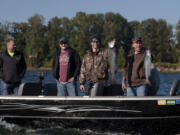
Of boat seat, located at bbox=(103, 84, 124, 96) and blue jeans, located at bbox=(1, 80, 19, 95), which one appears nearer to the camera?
boat seat, located at bbox=(103, 84, 124, 96)

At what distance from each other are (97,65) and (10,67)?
1684 millimetres

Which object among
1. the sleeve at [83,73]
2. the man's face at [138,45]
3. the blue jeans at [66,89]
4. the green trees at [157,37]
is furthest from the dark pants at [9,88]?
the green trees at [157,37]

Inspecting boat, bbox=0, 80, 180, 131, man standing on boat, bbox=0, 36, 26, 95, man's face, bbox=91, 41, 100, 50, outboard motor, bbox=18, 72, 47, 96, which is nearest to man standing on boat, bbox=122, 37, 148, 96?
boat, bbox=0, 80, 180, 131

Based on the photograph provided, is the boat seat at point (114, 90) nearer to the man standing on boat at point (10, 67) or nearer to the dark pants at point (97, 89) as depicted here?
the dark pants at point (97, 89)

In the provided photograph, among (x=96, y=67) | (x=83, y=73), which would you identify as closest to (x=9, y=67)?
(x=83, y=73)

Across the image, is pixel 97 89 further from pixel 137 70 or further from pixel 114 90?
pixel 137 70

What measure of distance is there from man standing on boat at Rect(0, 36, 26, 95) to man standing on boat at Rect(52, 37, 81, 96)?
28.7 inches

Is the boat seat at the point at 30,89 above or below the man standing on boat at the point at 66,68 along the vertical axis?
below

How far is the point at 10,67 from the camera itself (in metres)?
6.58

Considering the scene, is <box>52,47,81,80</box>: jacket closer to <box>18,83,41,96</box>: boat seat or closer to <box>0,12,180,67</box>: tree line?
<box>18,83,41,96</box>: boat seat

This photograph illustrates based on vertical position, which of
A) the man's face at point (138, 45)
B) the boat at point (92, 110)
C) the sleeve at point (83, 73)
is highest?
the man's face at point (138, 45)

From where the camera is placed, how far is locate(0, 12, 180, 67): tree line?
66000mm

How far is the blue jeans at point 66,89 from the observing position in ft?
21.4

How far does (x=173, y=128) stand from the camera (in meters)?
6.21
